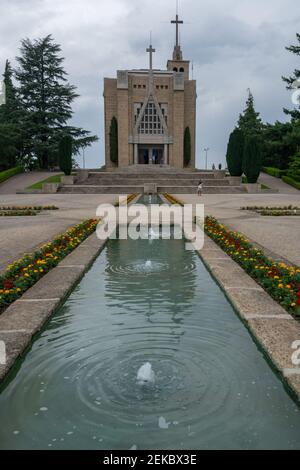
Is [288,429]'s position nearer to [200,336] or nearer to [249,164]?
[200,336]

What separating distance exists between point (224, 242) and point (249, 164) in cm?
2560

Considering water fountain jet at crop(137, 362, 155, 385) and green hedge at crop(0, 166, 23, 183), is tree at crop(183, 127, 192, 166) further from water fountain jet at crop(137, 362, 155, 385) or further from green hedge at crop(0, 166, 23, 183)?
water fountain jet at crop(137, 362, 155, 385)

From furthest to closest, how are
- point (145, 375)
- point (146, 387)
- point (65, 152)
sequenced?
point (65, 152)
point (145, 375)
point (146, 387)

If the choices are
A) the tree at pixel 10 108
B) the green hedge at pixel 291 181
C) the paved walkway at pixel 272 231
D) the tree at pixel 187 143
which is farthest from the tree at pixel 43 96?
the paved walkway at pixel 272 231

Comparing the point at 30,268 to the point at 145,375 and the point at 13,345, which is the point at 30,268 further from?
the point at 145,375

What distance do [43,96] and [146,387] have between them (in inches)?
1839

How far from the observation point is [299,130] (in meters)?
34.4

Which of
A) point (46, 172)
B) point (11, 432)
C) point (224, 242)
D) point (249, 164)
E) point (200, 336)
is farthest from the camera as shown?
point (46, 172)

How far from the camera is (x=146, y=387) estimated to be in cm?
322

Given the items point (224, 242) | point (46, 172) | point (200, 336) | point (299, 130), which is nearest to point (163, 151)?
point (46, 172)

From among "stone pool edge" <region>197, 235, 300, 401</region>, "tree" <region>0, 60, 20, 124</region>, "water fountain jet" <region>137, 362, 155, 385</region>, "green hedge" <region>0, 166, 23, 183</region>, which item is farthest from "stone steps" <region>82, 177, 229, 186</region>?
"water fountain jet" <region>137, 362, 155, 385</region>

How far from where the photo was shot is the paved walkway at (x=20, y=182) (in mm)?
33856

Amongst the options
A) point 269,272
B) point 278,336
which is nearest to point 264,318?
point 278,336

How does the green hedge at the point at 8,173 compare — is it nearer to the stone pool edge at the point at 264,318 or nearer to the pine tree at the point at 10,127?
the pine tree at the point at 10,127
